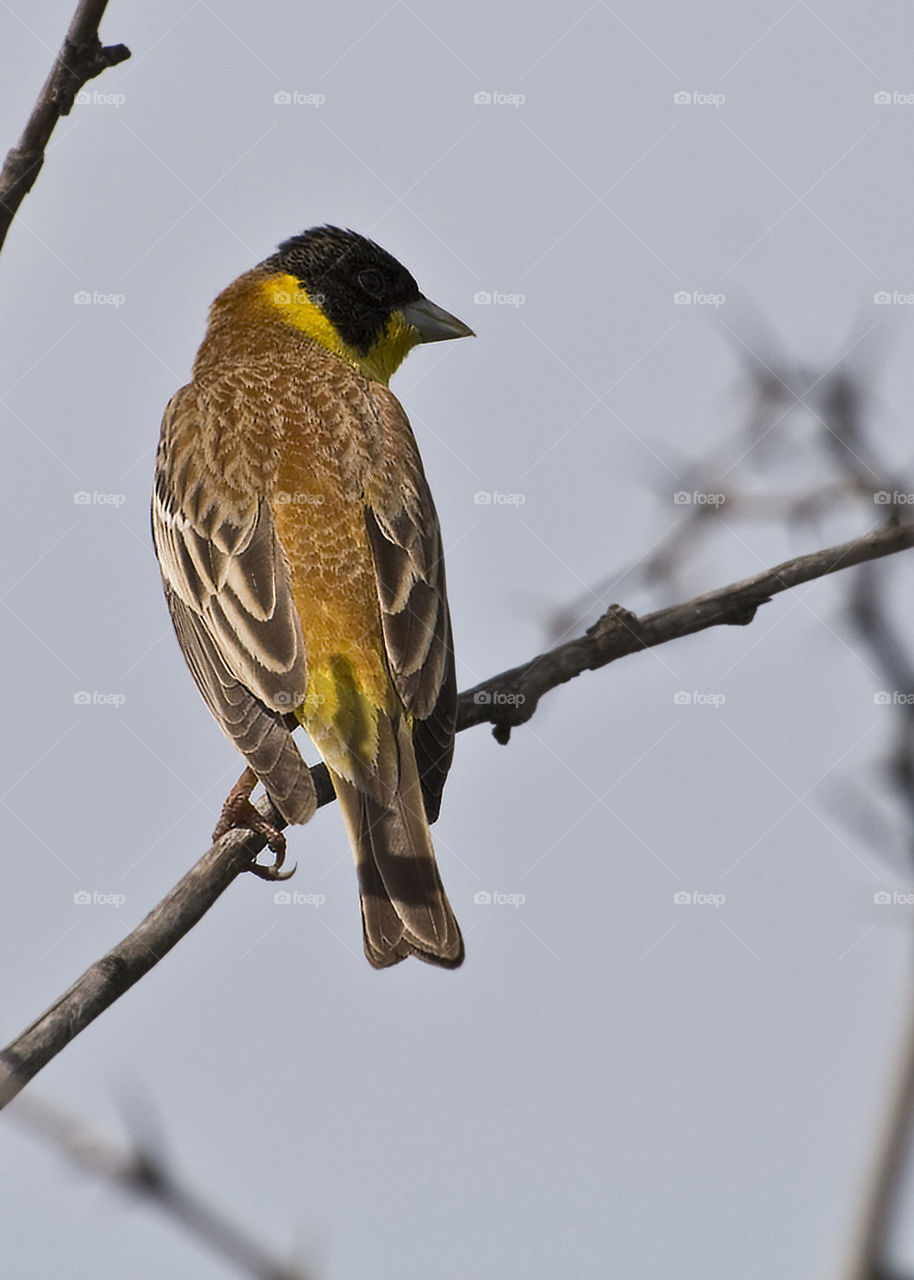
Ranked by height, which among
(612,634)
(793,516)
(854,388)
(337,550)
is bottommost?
(337,550)

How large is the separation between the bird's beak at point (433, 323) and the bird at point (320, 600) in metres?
0.79

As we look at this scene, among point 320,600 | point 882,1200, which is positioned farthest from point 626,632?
point 882,1200

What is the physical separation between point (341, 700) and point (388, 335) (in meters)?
3.18

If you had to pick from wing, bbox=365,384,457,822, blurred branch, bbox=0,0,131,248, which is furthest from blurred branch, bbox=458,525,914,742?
blurred branch, bbox=0,0,131,248

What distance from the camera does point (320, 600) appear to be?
242 inches

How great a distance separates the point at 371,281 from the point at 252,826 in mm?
3941

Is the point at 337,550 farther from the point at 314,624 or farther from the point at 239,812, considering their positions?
the point at 239,812

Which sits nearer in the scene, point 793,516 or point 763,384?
point 793,516

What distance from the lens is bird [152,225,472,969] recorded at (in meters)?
5.64

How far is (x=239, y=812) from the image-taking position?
5812 mm

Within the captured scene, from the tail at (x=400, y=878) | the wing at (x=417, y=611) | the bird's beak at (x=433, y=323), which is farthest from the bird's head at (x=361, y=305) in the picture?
the tail at (x=400, y=878)

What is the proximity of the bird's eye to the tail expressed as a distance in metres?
3.56

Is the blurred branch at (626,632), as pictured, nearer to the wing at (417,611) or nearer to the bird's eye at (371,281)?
the wing at (417,611)

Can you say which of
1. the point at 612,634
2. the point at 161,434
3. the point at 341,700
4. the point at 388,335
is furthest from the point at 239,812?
the point at 388,335
